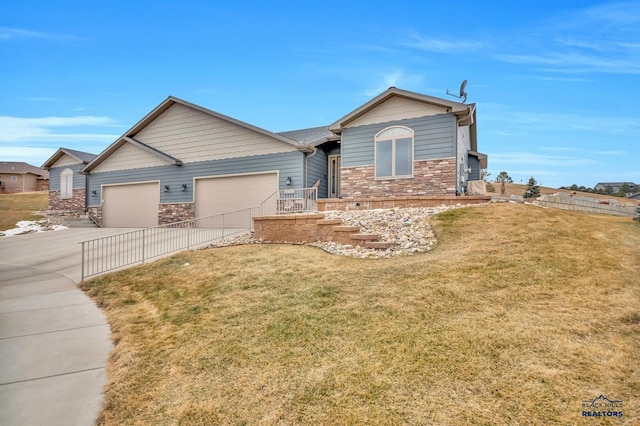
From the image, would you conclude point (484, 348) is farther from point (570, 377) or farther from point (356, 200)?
point (356, 200)

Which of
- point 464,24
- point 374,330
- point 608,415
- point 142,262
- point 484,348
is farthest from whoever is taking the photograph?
point 464,24

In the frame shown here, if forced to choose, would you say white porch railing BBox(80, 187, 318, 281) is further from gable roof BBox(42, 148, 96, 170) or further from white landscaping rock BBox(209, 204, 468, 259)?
gable roof BBox(42, 148, 96, 170)

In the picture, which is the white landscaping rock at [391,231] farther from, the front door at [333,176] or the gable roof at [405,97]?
the front door at [333,176]

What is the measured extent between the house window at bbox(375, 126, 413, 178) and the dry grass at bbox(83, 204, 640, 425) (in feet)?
20.3

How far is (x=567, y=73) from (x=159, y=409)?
14.5m

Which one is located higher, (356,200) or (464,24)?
(464,24)

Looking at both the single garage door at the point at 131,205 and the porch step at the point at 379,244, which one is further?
the single garage door at the point at 131,205

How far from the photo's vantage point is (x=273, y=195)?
559 inches

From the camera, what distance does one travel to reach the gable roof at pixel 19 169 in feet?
149

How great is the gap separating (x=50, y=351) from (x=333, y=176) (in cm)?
1285

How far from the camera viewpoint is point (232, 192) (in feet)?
50.6

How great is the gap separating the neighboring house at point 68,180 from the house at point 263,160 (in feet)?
0.48

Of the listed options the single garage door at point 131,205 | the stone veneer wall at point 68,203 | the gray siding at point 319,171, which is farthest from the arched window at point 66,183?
the gray siding at point 319,171

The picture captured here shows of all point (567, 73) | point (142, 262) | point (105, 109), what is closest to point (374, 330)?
point (142, 262)
